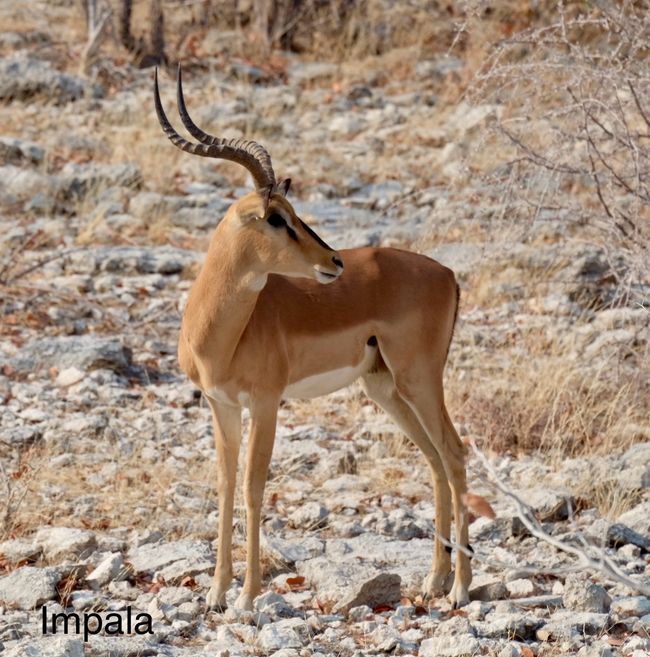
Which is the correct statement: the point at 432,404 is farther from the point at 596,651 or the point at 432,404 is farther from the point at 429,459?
the point at 596,651

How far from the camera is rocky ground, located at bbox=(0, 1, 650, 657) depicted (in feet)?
17.6

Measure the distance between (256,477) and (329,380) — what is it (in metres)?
0.64

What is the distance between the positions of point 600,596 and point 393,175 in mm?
8527

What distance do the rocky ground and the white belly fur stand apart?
2.34ft

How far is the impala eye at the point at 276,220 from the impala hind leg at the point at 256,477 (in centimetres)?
74

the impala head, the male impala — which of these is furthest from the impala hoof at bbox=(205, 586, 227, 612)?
the impala head

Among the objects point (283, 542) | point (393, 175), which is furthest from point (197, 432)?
point (393, 175)

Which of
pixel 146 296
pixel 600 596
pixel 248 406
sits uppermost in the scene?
pixel 248 406

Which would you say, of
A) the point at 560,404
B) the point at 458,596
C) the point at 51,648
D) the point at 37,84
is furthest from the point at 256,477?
the point at 37,84

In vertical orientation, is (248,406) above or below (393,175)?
above

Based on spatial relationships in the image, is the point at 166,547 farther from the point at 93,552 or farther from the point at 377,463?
the point at 377,463

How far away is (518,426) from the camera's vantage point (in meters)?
7.80

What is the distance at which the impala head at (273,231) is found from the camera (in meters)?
5.48

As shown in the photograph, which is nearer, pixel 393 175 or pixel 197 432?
pixel 197 432
